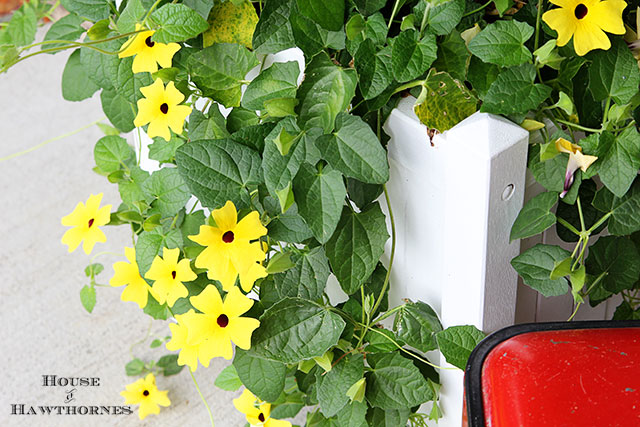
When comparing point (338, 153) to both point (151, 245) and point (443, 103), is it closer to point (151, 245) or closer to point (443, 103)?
point (443, 103)

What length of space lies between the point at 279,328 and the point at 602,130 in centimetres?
45

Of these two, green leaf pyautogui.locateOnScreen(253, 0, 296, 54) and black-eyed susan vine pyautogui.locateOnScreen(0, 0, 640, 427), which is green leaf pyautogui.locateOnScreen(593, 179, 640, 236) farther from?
green leaf pyautogui.locateOnScreen(253, 0, 296, 54)

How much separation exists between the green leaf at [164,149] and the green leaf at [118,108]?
9cm

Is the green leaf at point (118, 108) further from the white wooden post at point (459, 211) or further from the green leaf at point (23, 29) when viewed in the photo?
the white wooden post at point (459, 211)

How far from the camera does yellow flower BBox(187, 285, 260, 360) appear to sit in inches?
37.9

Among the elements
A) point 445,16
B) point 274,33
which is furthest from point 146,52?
point 445,16

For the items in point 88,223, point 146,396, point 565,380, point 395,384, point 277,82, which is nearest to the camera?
point 565,380

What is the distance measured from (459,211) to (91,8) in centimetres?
57

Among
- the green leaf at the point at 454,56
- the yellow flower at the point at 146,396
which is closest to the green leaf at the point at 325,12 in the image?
the green leaf at the point at 454,56

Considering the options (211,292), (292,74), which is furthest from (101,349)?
(292,74)

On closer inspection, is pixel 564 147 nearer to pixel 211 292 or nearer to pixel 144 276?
pixel 211 292

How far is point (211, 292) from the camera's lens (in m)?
0.96

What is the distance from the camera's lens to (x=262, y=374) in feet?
3.50

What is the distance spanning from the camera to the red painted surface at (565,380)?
0.66m
